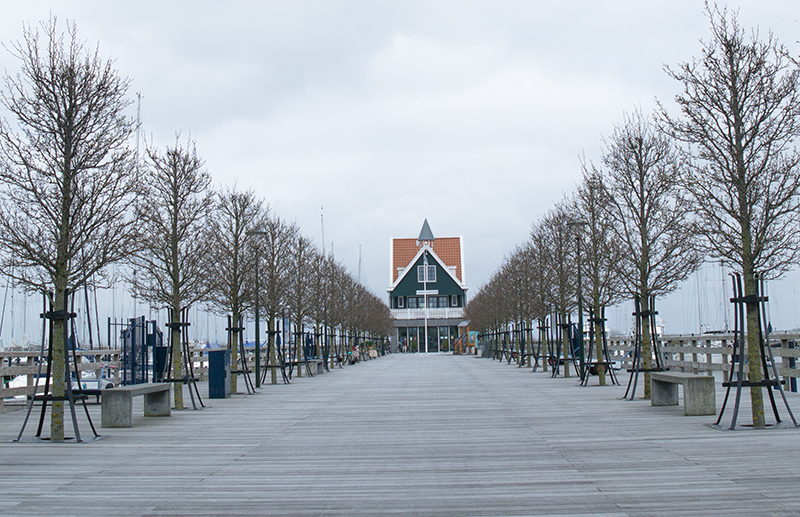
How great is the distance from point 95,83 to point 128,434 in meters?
5.84

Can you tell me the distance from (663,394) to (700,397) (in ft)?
6.31

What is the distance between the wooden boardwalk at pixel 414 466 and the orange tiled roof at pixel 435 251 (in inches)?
3101

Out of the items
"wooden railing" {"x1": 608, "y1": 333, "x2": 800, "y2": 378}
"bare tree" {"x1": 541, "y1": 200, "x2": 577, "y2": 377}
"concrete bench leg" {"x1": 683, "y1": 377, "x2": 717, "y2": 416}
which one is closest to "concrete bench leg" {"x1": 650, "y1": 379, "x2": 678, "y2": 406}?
"concrete bench leg" {"x1": 683, "y1": 377, "x2": 717, "y2": 416}

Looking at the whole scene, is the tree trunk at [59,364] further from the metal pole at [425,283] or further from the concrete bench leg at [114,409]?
the metal pole at [425,283]

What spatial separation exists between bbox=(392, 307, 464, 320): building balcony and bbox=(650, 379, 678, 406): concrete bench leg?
70.0 m

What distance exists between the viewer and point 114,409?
12961 mm

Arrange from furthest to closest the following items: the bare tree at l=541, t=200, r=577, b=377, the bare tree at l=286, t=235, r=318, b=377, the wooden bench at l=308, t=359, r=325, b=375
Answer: the wooden bench at l=308, t=359, r=325, b=375, the bare tree at l=286, t=235, r=318, b=377, the bare tree at l=541, t=200, r=577, b=377

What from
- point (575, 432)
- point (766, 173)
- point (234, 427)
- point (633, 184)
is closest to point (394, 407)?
point (234, 427)

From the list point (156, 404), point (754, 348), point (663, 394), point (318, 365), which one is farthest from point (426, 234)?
point (754, 348)

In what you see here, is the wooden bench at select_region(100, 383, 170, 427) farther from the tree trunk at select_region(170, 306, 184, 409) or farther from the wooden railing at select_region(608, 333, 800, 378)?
the wooden railing at select_region(608, 333, 800, 378)

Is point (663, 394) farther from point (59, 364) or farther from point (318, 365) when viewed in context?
point (318, 365)

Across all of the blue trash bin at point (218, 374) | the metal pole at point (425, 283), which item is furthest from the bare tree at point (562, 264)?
the metal pole at point (425, 283)

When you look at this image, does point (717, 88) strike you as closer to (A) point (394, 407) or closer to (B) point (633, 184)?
(B) point (633, 184)

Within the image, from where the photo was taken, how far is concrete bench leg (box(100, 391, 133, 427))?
12938 millimetres
